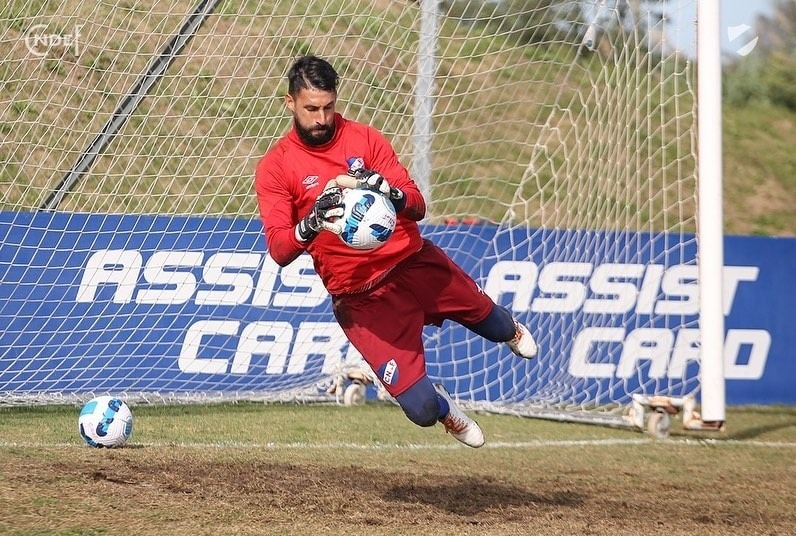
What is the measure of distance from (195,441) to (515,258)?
14.3 feet

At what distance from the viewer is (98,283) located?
1055cm

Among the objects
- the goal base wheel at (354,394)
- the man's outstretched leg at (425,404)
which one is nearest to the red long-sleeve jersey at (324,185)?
the man's outstretched leg at (425,404)

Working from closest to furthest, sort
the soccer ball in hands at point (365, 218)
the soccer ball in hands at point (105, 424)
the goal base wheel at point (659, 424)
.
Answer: the soccer ball in hands at point (365, 218), the soccer ball in hands at point (105, 424), the goal base wheel at point (659, 424)

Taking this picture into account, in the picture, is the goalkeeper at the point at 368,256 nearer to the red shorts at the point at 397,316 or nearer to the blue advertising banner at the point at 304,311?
the red shorts at the point at 397,316

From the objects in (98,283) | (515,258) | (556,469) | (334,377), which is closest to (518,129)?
(515,258)

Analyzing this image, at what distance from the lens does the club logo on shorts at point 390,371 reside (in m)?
6.43

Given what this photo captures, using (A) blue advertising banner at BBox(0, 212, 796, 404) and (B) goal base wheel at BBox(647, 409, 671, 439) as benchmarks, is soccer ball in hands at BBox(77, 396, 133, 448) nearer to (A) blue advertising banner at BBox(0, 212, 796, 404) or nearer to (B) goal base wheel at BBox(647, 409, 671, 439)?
(A) blue advertising banner at BBox(0, 212, 796, 404)

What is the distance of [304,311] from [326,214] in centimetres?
580

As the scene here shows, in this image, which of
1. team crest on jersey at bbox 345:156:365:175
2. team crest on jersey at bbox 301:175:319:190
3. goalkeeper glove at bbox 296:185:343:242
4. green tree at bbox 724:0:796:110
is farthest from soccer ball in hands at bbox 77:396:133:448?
green tree at bbox 724:0:796:110

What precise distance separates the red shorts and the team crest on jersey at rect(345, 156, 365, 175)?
62cm

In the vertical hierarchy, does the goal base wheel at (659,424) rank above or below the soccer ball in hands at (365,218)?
below

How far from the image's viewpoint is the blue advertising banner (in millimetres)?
10375

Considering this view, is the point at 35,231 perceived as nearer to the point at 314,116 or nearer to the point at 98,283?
the point at 98,283

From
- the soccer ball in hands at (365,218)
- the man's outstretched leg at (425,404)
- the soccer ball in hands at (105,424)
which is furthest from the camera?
the soccer ball in hands at (105,424)
